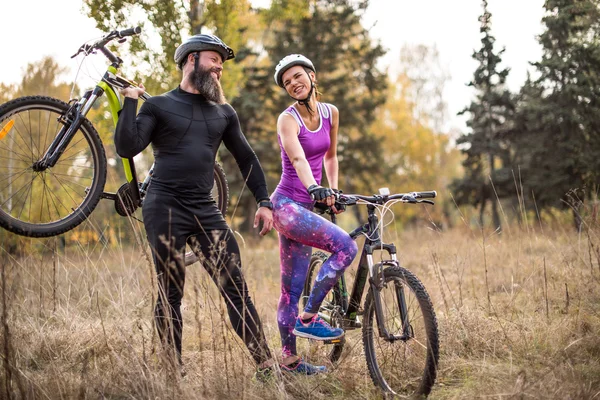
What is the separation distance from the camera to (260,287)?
7.59 m

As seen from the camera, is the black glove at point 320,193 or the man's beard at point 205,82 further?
the man's beard at point 205,82

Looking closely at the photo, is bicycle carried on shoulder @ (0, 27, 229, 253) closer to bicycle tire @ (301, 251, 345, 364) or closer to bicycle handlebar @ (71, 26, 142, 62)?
bicycle handlebar @ (71, 26, 142, 62)

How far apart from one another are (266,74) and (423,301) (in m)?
15.7

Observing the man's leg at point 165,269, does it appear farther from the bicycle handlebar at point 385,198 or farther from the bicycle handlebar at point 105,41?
the bicycle handlebar at point 105,41

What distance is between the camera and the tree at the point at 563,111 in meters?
11.5

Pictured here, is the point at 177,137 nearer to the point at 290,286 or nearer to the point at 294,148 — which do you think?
the point at 294,148

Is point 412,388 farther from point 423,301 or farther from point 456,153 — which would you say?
point 456,153

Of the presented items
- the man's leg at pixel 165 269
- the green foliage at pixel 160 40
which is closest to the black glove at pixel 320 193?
the man's leg at pixel 165 269

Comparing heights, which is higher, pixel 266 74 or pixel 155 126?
pixel 266 74

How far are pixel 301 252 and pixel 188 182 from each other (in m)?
0.97

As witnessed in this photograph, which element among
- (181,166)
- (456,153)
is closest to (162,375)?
(181,166)

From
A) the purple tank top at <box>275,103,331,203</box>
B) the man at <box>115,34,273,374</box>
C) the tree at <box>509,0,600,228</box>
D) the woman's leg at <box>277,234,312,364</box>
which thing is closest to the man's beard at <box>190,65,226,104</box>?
the man at <box>115,34,273,374</box>

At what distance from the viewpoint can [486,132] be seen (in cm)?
1636

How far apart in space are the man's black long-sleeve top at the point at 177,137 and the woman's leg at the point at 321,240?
567 millimetres
